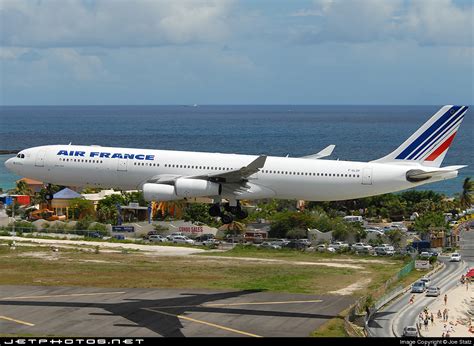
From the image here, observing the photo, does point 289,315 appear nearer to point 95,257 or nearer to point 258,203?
point 95,257

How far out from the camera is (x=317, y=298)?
69438mm

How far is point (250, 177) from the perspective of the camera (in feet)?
240

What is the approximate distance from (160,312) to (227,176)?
14246 mm

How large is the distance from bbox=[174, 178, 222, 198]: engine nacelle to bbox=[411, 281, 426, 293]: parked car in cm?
2371

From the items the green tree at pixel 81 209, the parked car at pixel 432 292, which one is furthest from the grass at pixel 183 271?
the green tree at pixel 81 209

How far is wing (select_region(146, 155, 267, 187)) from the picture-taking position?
7075 cm

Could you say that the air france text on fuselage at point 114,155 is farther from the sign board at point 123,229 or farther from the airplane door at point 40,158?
the sign board at point 123,229

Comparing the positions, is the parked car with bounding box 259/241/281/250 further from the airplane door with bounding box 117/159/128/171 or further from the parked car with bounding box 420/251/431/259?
the airplane door with bounding box 117/159/128/171

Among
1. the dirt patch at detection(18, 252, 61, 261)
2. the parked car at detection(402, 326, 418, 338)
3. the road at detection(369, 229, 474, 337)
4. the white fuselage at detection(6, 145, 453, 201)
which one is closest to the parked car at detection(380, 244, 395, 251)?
the road at detection(369, 229, 474, 337)

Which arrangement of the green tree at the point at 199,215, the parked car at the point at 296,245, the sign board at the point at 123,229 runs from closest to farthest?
the parked car at the point at 296,245 → the sign board at the point at 123,229 → the green tree at the point at 199,215

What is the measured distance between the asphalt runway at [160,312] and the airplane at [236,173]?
8.16 metres

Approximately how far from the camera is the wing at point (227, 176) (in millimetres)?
70750

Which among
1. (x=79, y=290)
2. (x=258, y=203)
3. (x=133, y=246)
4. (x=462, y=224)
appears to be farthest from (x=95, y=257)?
(x=462, y=224)

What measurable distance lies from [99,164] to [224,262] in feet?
65.3
